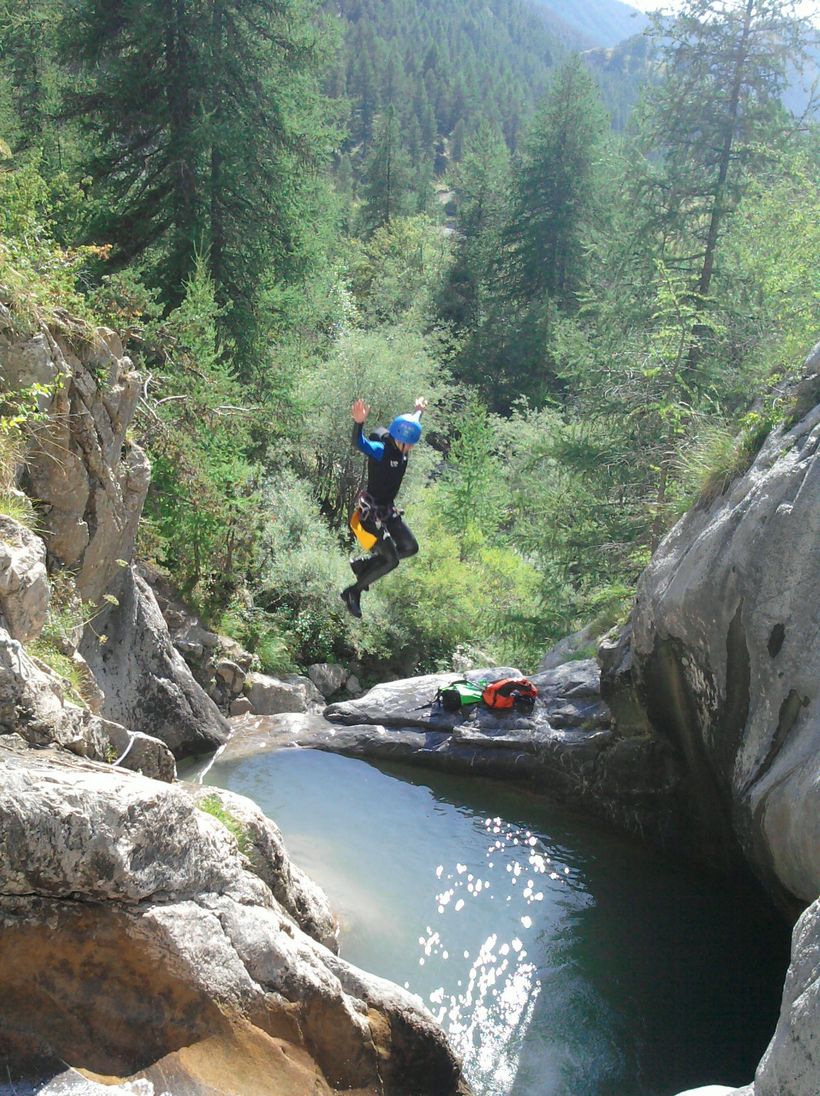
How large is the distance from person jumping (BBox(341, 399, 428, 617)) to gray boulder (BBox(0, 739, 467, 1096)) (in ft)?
15.0

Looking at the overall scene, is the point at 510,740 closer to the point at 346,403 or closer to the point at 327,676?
the point at 327,676

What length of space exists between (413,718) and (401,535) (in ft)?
15.5

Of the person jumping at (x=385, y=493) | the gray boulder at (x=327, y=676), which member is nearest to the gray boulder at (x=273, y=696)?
the gray boulder at (x=327, y=676)

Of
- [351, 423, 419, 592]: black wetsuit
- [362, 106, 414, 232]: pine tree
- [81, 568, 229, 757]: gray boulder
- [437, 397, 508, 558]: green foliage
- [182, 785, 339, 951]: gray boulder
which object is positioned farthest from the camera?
[362, 106, 414, 232]: pine tree

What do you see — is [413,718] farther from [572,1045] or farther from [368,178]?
[368,178]

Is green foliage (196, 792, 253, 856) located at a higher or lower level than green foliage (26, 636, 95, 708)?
lower

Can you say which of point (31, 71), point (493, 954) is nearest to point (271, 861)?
point (493, 954)

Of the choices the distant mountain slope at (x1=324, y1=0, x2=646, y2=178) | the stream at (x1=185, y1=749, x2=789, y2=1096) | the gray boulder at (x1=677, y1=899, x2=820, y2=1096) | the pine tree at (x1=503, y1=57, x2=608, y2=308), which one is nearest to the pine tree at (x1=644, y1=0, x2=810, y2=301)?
the stream at (x1=185, y1=749, x2=789, y2=1096)

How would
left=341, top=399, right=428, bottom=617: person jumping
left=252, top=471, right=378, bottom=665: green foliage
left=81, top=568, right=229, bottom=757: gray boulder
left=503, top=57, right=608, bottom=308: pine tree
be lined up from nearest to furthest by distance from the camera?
left=341, top=399, right=428, bottom=617: person jumping, left=81, top=568, right=229, bottom=757: gray boulder, left=252, top=471, right=378, bottom=665: green foliage, left=503, top=57, right=608, bottom=308: pine tree

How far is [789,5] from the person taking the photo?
1861cm

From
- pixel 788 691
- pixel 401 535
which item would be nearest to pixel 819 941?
pixel 788 691

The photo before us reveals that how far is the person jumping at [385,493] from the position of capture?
940 cm

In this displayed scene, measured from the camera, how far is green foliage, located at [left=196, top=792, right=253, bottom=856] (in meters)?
6.92

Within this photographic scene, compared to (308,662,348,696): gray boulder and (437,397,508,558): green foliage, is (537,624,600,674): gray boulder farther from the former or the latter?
(437,397,508,558): green foliage
